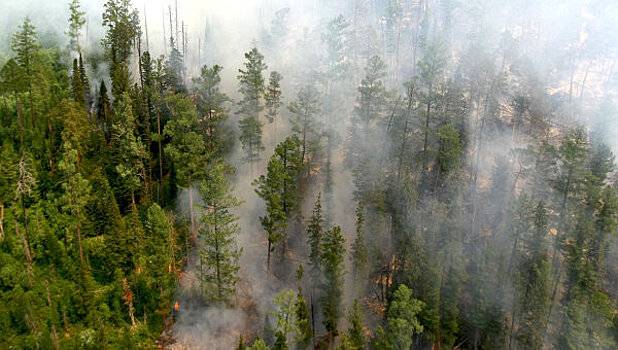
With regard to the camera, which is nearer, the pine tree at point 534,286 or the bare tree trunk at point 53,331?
the bare tree trunk at point 53,331

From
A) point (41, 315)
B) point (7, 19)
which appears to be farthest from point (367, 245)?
point (7, 19)

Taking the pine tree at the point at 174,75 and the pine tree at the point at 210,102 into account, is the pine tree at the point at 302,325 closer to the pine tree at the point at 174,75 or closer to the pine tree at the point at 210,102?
the pine tree at the point at 210,102

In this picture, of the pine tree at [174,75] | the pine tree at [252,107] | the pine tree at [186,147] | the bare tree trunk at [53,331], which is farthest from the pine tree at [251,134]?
the bare tree trunk at [53,331]

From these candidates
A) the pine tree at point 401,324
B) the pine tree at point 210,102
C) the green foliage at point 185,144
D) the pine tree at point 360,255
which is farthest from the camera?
the pine tree at point 210,102

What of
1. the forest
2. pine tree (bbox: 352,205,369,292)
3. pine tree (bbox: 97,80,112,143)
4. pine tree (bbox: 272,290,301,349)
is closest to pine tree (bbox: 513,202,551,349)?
the forest

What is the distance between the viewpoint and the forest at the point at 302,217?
61.9 meters

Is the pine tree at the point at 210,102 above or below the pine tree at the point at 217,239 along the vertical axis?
above

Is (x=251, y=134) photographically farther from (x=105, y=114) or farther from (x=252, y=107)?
(x=105, y=114)

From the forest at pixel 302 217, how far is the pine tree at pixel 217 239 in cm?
27

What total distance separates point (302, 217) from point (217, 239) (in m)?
15.4

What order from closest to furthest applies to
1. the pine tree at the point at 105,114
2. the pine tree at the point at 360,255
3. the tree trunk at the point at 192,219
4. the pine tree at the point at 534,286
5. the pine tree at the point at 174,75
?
1. the pine tree at the point at 534,286
2. the pine tree at the point at 360,255
3. the tree trunk at the point at 192,219
4. the pine tree at the point at 174,75
5. the pine tree at the point at 105,114

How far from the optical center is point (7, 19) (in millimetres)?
107062

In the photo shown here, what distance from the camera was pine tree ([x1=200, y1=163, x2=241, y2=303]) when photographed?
200ft

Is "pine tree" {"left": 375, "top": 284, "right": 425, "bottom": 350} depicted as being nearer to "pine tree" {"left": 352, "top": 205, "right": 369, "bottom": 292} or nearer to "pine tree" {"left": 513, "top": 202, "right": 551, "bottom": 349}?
"pine tree" {"left": 352, "top": 205, "right": 369, "bottom": 292}
